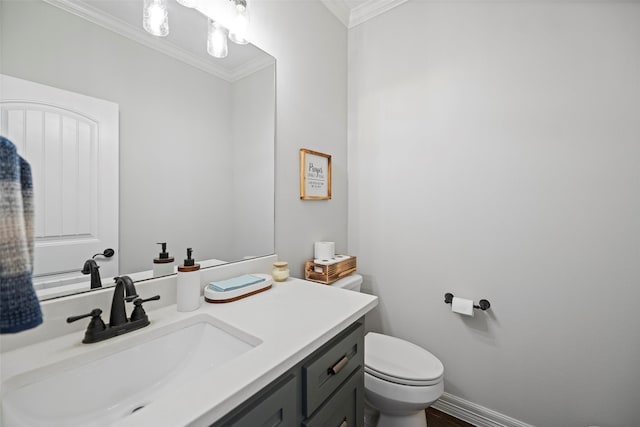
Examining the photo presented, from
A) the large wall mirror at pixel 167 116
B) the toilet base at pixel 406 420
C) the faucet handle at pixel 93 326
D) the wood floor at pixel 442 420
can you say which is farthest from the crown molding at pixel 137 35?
the wood floor at pixel 442 420

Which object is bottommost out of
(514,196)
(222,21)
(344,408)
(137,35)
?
(344,408)

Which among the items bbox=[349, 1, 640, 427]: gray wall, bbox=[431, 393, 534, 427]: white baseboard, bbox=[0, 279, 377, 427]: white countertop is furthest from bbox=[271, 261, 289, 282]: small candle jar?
bbox=[431, 393, 534, 427]: white baseboard

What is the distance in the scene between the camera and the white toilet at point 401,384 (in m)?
1.19

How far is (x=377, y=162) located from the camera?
1.85 metres

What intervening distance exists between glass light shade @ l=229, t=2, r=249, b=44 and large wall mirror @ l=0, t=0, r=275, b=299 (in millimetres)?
41

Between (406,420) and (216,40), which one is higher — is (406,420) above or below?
below

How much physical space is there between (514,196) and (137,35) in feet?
5.90

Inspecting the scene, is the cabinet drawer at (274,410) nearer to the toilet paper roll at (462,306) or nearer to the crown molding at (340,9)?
the toilet paper roll at (462,306)

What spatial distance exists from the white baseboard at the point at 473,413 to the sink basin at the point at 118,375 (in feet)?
4.80

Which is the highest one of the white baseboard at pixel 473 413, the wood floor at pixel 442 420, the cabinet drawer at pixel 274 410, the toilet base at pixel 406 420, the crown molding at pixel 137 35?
the crown molding at pixel 137 35

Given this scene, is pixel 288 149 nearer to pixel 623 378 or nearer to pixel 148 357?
pixel 148 357

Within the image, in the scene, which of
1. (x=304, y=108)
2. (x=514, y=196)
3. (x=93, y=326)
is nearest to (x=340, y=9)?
(x=304, y=108)

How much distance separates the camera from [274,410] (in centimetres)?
64

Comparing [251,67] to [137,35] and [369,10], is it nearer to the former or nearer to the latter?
[137,35]
